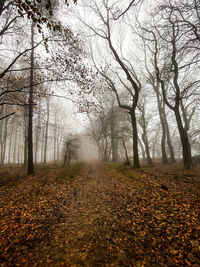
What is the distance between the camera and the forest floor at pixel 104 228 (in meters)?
2.38

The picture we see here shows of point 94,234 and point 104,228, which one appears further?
point 104,228

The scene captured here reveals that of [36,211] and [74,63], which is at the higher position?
[74,63]

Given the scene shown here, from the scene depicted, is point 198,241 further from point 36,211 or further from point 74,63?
point 74,63

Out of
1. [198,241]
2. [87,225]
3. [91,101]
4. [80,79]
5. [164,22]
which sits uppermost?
[164,22]

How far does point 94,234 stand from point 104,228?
1.16 ft

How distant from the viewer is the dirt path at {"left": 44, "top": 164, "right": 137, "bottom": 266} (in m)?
2.41

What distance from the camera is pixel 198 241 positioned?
98.0 inches

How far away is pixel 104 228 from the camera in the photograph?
3.28m

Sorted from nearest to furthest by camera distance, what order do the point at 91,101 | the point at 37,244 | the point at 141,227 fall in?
the point at 37,244 → the point at 141,227 → the point at 91,101

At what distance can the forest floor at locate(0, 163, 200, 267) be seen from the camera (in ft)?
7.82

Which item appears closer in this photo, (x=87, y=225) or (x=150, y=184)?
(x=87, y=225)

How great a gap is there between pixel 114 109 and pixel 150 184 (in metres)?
14.4

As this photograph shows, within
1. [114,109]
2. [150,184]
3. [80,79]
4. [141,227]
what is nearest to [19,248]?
[141,227]

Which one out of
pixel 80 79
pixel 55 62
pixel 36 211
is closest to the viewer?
pixel 36 211
